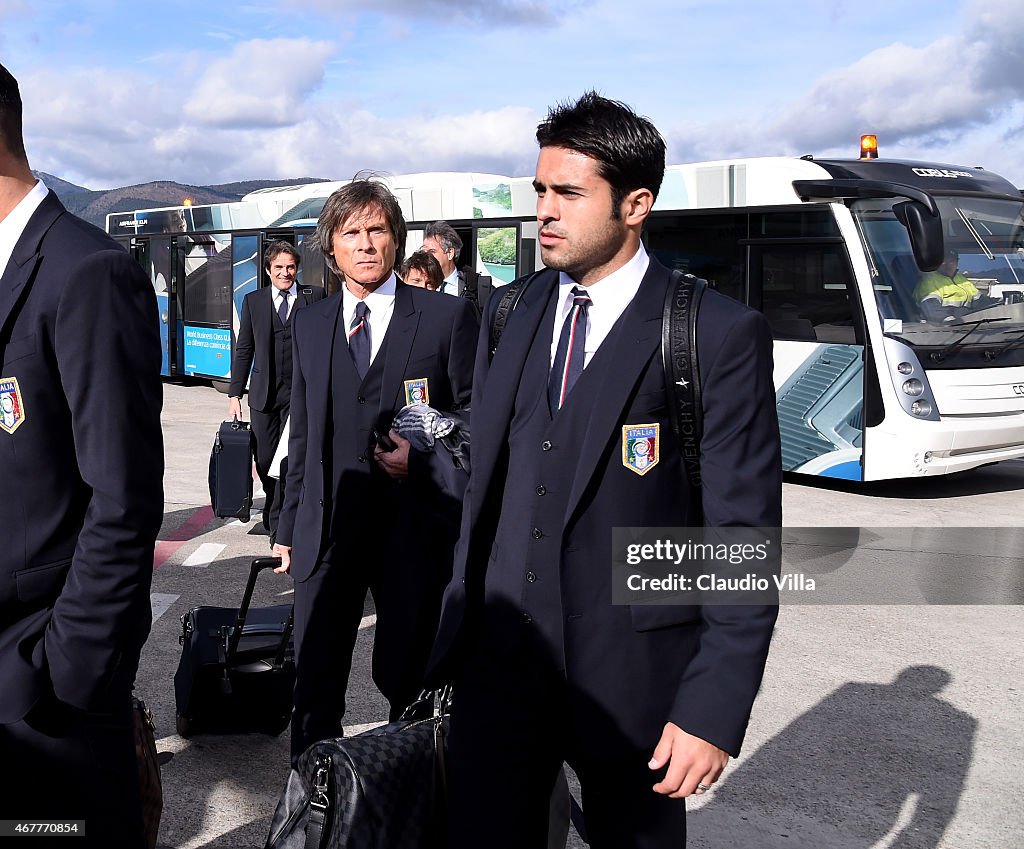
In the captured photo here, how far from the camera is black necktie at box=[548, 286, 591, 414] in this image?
8.27 ft

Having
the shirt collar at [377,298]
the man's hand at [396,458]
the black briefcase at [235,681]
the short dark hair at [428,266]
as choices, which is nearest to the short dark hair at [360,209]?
the shirt collar at [377,298]

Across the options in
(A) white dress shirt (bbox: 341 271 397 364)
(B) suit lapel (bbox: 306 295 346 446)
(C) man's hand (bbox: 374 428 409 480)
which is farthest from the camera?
(A) white dress shirt (bbox: 341 271 397 364)

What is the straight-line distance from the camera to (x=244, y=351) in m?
8.62

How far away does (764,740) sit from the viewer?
15.8ft

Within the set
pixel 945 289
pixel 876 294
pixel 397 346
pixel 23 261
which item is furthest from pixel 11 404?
pixel 945 289

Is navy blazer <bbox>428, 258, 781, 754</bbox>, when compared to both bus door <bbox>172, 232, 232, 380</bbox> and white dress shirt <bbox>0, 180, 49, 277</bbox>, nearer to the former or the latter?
white dress shirt <bbox>0, 180, 49, 277</bbox>

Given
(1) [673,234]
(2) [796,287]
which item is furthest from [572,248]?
(1) [673,234]

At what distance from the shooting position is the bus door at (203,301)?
59.3ft

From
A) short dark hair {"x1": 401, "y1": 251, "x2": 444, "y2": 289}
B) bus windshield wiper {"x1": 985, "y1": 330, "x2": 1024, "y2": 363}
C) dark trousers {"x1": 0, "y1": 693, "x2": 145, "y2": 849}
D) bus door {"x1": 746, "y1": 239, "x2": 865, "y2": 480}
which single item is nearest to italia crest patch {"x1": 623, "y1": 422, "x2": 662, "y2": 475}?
dark trousers {"x1": 0, "y1": 693, "x2": 145, "y2": 849}

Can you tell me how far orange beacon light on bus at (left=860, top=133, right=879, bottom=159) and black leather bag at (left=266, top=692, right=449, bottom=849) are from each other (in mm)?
9993

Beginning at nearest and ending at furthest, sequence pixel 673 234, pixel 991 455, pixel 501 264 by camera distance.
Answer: pixel 991 455 < pixel 673 234 < pixel 501 264

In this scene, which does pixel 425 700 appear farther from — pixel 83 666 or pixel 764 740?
pixel 764 740

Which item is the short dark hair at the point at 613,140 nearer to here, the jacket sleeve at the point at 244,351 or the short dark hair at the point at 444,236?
the short dark hair at the point at 444,236

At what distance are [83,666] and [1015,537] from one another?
8218 millimetres
